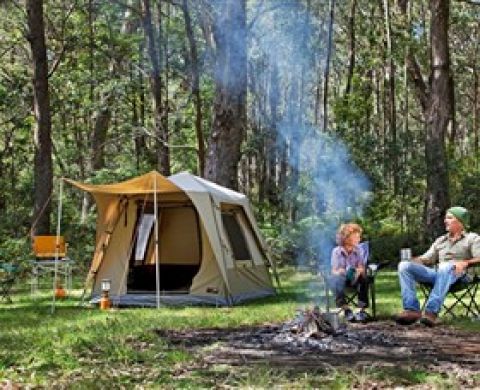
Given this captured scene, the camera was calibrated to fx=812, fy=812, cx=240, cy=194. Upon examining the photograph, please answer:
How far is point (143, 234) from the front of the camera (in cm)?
860

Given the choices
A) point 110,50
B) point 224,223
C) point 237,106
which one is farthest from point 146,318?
point 110,50

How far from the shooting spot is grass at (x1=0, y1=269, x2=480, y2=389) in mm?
3660

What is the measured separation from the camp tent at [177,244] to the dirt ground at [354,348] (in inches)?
93.1

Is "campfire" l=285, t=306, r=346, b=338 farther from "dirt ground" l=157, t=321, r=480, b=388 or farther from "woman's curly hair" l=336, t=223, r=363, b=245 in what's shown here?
"woman's curly hair" l=336, t=223, r=363, b=245

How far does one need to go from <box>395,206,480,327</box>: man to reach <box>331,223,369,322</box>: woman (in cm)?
33

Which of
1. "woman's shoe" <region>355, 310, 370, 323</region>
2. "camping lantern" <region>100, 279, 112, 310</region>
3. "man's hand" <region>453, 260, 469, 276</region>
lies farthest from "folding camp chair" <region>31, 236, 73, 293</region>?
"man's hand" <region>453, 260, 469, 276</region>

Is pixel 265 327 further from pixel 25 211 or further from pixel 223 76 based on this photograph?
pixel 25 211

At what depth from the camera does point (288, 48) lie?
22609 millimetres

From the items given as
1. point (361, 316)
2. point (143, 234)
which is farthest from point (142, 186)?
point (361, 316)

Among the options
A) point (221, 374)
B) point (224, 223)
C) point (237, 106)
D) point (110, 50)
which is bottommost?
point (221, 374)

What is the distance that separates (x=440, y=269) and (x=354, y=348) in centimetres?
142

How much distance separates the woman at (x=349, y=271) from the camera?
6023 mm

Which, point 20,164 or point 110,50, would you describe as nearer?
point 110,50

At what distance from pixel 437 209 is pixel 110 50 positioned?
25.4 feet
